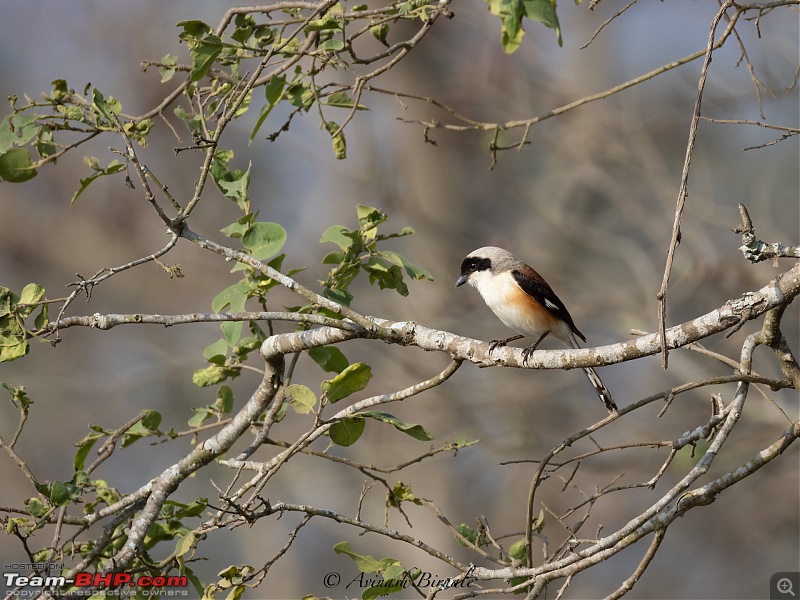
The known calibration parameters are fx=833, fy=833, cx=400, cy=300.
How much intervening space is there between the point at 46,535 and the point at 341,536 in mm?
4123

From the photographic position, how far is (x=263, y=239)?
3.18m

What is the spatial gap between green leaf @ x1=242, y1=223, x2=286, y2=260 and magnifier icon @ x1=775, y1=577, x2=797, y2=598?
4132 millimetres

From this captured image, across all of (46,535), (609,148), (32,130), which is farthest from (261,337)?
(46,535)

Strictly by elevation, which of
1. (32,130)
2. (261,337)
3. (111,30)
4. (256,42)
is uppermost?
(111,30)

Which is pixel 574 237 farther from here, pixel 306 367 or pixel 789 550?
pixel 789 550

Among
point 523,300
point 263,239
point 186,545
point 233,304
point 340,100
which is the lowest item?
point 186,545

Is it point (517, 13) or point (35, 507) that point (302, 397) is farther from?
point (517, 13)

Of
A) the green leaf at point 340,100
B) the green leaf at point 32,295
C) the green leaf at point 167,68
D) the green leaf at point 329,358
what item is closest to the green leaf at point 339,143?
the green leaf at point 340,100

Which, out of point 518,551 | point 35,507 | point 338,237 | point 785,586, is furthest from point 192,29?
point 785,586

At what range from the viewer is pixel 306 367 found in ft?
36.5

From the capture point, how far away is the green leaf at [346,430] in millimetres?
3070

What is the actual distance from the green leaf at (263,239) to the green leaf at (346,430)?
68 centimetres

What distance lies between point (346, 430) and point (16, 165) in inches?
59.8

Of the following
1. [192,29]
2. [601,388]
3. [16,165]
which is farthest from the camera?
[601,388]
